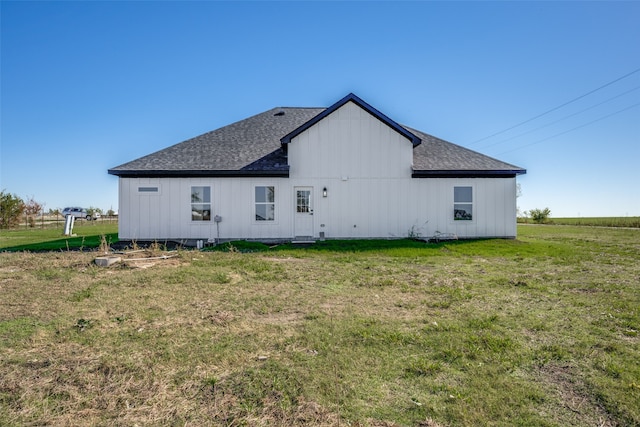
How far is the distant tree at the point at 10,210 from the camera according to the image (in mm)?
25656

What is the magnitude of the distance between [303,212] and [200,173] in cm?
453

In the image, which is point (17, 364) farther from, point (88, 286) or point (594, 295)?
point (594, 295)

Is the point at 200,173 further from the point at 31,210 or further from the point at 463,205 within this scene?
the point at 31,210

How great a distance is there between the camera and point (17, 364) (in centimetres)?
361

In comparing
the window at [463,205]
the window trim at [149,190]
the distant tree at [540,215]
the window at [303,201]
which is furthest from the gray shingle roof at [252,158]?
the distant tree at [540,215]

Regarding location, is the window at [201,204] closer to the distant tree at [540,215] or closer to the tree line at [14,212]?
the tree line at [14,212]

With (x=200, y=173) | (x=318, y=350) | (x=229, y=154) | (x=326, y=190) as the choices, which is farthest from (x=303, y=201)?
(x=318, y=350)

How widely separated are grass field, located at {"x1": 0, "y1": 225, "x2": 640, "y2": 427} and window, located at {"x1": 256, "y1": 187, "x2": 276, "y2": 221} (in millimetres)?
6562

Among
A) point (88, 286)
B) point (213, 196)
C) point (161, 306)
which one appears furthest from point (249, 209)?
point (161, 306)

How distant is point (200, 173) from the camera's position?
14273 millimetres

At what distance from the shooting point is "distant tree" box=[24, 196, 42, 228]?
28.8m

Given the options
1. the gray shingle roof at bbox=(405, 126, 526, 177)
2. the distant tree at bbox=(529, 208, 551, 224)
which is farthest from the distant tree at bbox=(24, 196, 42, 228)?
the distant tree at bbox=(529, 208, 551, 224)

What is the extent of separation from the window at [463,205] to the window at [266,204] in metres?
7.82

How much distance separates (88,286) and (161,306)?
2561 mm
